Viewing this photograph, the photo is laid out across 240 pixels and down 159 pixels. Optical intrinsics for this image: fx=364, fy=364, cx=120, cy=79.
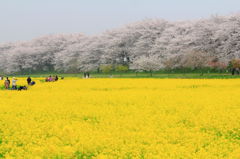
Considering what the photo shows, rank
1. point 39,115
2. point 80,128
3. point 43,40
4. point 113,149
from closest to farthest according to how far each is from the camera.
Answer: point 113,149 < point 80,128 < point 39,115 < point 43,40

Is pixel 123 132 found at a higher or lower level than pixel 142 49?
lower

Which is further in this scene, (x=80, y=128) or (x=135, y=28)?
(x=135, y=28)

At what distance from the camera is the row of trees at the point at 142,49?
63.2 metres

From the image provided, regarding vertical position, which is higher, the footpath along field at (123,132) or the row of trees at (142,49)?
the row of trees at (142,49)

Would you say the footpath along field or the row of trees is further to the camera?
the row of trees

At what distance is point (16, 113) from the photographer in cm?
1558

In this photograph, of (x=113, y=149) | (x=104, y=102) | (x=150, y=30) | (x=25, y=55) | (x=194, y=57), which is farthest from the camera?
(x=25, y=55)

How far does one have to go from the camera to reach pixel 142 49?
79.1 m

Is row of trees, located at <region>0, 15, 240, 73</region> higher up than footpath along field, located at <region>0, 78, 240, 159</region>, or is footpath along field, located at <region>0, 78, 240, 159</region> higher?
row of trees, located at <region>0, 15, 240, 73</region>

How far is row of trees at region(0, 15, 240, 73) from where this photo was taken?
2488 inches

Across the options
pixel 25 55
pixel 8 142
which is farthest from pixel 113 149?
pixel 25 55

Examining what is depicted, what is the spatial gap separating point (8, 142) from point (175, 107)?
27.8 ft

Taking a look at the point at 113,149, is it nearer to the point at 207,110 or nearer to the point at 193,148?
the point at 193,148

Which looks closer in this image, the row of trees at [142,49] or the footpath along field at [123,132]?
the footpath along field at [123,132]
